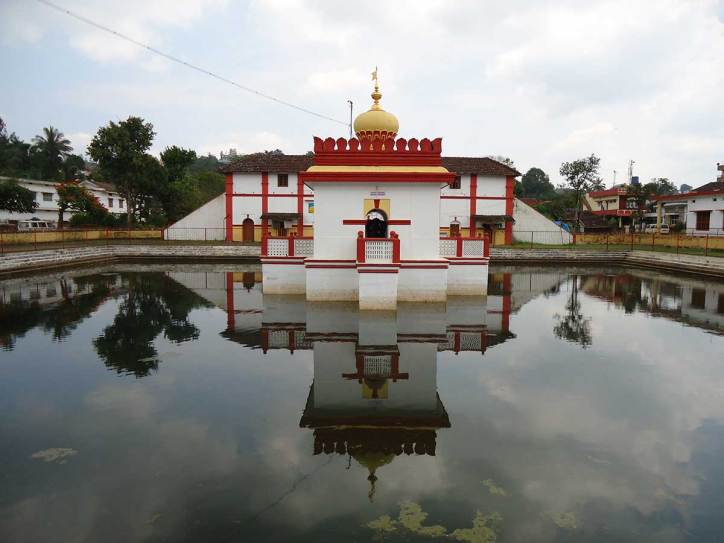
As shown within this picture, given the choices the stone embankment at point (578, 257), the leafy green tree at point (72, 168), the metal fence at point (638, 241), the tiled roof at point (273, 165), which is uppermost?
the leafy green tree at point (72, 168)

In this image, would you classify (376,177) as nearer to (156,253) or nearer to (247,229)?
(156,253)

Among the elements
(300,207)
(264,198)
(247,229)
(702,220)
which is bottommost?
(247,229)

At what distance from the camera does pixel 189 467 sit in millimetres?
5238

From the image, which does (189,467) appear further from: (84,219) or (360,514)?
(84,219)

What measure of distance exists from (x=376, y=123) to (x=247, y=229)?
69.7 feet

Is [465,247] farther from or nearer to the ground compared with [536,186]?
nearer to the ground

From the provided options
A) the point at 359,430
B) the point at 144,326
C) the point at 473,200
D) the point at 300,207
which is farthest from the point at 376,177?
the point at 473,200

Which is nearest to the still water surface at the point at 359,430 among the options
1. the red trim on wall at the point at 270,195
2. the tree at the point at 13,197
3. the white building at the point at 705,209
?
the red trim on wall at the point at 270,195

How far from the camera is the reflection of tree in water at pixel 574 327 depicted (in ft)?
36.7

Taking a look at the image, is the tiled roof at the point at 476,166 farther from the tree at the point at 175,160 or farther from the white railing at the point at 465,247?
the tree at the point at 175,160

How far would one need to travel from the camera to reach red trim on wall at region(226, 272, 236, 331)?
495 inches

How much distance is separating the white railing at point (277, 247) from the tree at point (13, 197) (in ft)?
112

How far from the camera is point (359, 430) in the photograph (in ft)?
20.4

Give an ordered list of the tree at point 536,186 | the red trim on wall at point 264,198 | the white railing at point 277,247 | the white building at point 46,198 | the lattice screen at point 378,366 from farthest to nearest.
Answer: the tree at point 536,186 → the white building at point 46,198 → the red trim on wall at point 264,198 → the white railing at point 277,247 → the lattice screen at point 378,366
